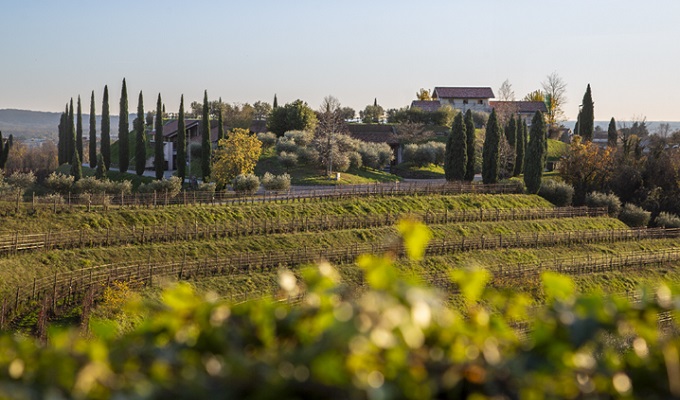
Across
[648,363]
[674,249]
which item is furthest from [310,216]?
[648,363]

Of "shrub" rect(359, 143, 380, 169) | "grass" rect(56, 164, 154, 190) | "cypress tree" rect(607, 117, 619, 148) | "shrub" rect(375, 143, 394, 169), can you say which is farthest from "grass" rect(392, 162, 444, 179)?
"grass" rect(56, 164, 154, 190)

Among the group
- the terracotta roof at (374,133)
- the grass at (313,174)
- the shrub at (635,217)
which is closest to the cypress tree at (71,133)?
the grass at (313,174)

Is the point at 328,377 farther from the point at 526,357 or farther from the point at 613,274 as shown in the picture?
the point at 613,274

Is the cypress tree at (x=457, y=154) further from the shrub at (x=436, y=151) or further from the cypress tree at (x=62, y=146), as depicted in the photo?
the cypress tree at (x=62, y=146)

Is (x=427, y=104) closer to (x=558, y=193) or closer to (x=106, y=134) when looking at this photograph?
(x=558, y=193)

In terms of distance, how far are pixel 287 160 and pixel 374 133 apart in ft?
70.9

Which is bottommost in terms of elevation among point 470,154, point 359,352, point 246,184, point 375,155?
point 246,184

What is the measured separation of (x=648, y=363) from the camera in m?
3.83

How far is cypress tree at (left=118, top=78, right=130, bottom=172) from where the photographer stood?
6381 cm

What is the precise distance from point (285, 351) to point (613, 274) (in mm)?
40855

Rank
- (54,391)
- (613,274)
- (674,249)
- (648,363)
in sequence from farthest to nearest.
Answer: (674,249) < (613,274) < (648,363) < (54,391)

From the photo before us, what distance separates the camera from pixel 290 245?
3794 centimetres

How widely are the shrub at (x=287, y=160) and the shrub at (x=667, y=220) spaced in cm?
2711

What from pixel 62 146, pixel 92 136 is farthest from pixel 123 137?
pixel 62 146
